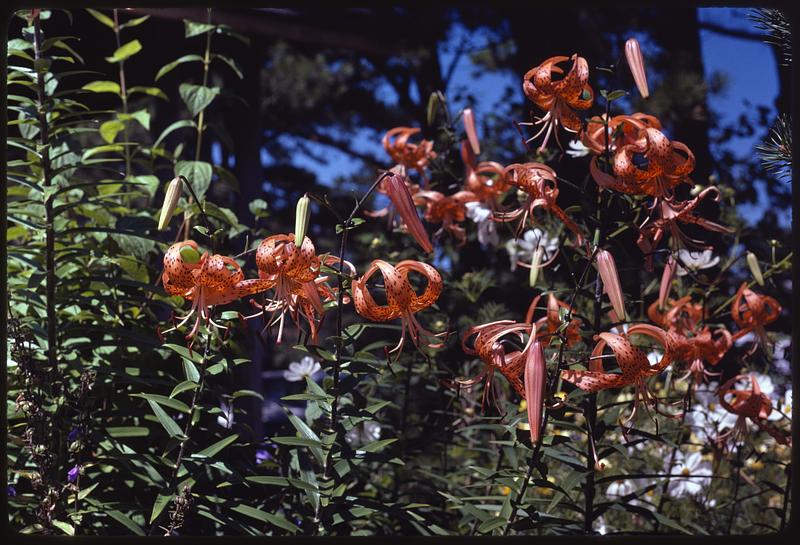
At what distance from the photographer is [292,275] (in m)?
0.96

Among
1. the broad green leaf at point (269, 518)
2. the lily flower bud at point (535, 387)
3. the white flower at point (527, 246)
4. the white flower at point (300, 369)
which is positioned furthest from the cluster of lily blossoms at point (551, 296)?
the white flower at point (300, 369)

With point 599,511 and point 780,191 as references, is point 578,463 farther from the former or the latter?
point 780,191

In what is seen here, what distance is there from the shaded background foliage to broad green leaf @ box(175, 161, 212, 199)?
→ 0.20 feet

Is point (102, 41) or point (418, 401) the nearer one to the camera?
point (418, 401)

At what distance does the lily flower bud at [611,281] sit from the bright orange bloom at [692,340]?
325mm

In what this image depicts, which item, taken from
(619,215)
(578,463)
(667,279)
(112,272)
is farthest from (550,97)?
(112,272)

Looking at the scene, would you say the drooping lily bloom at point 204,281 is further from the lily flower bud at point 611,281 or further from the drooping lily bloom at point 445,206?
the drooping lily bloom at point 445,206

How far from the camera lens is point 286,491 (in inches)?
45.1

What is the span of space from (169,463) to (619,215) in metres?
0.75

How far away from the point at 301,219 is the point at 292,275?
91mm

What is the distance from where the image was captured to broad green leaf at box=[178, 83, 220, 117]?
144 centimetres

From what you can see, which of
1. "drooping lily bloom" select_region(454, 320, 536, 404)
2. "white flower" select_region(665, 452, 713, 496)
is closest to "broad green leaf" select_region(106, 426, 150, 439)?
"drooping lily bloom" select_region(454, 320, 536, 404)

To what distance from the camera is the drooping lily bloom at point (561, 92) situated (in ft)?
3.59

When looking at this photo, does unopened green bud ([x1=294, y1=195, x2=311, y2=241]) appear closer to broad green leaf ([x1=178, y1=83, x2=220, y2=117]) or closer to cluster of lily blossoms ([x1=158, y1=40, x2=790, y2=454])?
cluster of lily blossoms ([x1=158, y1=40, x2=790, y2=454])
